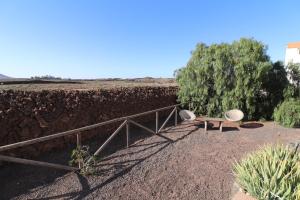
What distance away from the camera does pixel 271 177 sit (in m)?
3.53

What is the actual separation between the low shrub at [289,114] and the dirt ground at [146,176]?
3.56 metres

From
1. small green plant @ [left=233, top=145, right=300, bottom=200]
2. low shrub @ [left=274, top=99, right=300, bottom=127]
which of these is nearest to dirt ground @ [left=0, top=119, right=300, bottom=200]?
small green plant @ [left=233, top=145, right=300, bottom=200]

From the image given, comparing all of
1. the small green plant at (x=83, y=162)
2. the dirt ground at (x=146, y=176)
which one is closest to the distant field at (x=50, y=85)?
Result: the small green plant at (x=83, y=162)

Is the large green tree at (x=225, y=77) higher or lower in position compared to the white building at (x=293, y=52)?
lower

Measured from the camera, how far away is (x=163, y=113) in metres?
12.2

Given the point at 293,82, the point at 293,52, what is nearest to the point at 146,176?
the point at 293,82

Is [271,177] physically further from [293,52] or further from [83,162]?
[293,52]

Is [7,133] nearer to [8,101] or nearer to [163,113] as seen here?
[8,101]

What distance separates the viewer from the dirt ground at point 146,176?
4.42m

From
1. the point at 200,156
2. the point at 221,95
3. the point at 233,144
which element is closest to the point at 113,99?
the point at 200,156

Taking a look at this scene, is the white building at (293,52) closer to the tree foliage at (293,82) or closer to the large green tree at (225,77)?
the tree foliage at (293,82)

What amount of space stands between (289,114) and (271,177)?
317 inches

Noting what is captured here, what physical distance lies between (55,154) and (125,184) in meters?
2.43

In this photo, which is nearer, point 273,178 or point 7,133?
point 273,178
